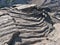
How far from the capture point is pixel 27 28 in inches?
388

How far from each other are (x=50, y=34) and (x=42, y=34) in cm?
56

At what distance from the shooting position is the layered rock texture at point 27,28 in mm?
8758

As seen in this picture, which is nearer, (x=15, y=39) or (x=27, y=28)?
(x=15, y=39)

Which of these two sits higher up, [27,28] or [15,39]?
[27,28]

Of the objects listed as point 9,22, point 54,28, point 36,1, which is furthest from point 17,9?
point 36,1

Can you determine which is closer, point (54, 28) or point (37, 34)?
point (37, 34)

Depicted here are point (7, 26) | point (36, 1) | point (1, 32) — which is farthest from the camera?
point (36, 1)

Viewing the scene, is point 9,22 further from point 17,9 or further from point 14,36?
point 17,9

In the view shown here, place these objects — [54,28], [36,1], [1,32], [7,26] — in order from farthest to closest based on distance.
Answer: [36,1] → [54,28] → [7,26] → [1,32]

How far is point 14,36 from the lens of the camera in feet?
28.7

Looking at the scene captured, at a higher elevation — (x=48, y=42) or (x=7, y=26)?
(x=7, y=26)

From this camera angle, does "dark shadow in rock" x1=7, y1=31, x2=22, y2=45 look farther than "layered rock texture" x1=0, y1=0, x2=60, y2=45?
No

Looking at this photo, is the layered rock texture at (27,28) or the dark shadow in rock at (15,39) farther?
the layered rock texture at (27,28)

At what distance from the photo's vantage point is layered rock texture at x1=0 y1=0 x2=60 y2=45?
876 cm
